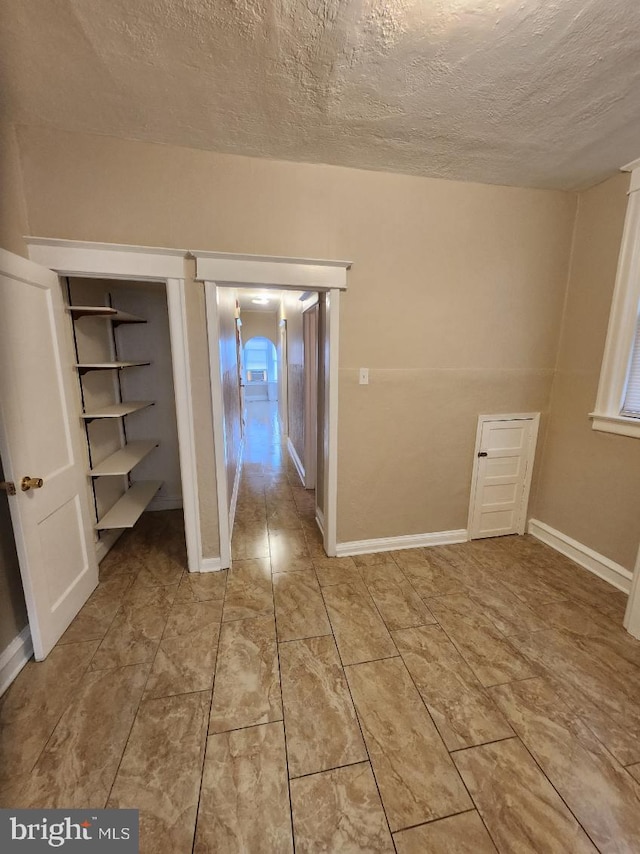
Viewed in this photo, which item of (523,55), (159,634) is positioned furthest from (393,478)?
(523,55)

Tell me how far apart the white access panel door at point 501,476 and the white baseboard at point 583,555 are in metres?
0.14

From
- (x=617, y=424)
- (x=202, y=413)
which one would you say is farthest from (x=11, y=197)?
(x=617, y=424)

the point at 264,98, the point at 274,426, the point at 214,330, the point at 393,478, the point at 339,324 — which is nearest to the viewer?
the point at 264,98

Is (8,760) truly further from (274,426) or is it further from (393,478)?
(274,426)

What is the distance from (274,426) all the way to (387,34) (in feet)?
22.4

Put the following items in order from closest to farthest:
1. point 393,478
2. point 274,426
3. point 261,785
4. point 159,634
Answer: point 261,785
point 159,634
point 393,478
point 274,426

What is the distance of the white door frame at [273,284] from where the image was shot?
2.04m

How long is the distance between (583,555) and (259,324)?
927 centimetres

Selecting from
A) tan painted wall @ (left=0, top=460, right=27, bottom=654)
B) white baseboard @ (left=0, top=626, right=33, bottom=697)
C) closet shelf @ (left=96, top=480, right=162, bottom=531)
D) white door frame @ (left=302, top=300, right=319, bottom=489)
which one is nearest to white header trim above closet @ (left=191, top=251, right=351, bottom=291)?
white door frame @ (left=302, top=300, right=319, bottom=489)

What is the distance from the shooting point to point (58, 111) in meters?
1.65

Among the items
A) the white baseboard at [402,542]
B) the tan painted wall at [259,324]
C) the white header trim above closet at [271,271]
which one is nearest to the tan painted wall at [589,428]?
the white baseboard at [402,542]

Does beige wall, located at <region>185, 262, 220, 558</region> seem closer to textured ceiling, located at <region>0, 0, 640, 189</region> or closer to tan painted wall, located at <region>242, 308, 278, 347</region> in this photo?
textured ceiling, located at <region>0, 0, 640, 189</region>

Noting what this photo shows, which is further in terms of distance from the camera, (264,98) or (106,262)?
(106,262)

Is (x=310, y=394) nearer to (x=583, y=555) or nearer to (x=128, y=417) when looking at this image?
(x=128, y=417)
